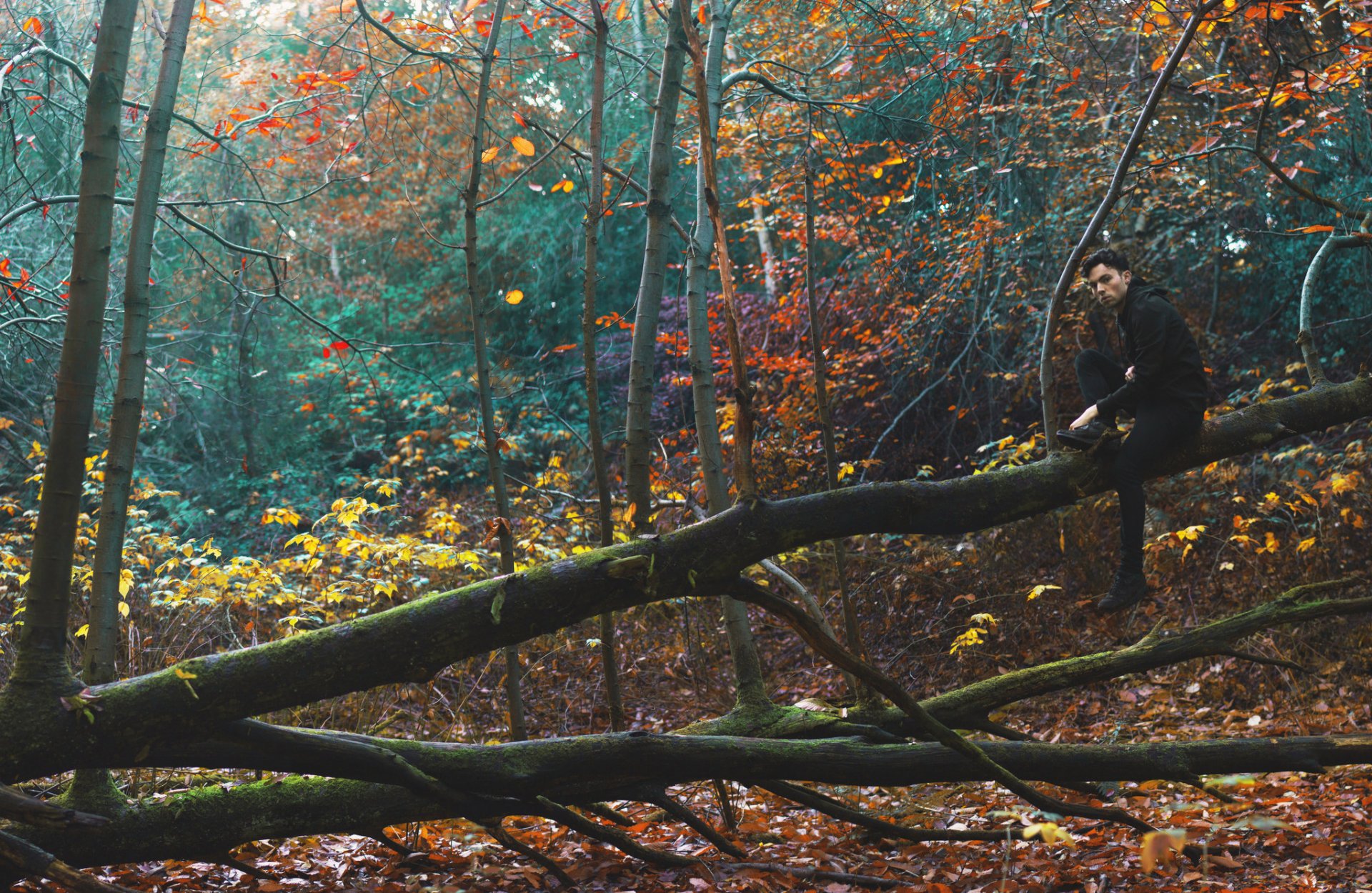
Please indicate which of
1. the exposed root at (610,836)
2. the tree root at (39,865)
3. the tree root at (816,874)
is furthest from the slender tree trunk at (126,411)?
the tree root at (816,874)

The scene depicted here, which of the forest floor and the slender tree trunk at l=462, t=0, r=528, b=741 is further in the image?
the slender tree trunk at l=462, t=0, r=528, b=741

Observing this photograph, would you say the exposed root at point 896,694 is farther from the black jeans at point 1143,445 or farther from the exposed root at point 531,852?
the exposed root at point 531,852

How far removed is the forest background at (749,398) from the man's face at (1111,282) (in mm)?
466

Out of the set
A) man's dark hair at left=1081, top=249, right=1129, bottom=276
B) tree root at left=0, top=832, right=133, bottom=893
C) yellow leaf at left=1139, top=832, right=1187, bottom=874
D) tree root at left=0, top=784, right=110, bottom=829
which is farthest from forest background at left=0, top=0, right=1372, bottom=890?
man's dark hair at left=1081, top=249, right=1129, bottom=276

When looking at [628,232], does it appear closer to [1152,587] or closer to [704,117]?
[1152,587]

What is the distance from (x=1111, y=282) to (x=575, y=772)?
129 inches

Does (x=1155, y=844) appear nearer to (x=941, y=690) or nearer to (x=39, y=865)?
(x=39, y=865)

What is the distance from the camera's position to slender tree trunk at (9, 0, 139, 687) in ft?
9.02

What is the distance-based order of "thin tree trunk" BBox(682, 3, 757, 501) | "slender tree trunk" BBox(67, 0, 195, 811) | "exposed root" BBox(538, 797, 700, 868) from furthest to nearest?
"exposed root" BBox(538, 797, 700, 868) < "slender tree trunk" BBox(67, 0, 195, 811) < "thin tree trunk" BBox(682, 3, 757, 501)

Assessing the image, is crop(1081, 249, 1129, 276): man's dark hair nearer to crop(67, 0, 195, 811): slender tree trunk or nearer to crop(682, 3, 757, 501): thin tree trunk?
crop(682, 3, 757, 501): thin tree trunk

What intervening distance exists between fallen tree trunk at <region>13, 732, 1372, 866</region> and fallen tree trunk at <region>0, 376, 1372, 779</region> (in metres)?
0.54

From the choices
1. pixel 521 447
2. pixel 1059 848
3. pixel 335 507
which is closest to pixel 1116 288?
pixel 1059 848

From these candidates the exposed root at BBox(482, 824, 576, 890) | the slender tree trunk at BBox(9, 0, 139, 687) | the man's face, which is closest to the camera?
the slender tree trunk at BBox(9, 0, 139, 687)

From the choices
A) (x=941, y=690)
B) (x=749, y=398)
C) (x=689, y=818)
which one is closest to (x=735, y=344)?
(x=749, y=398)
